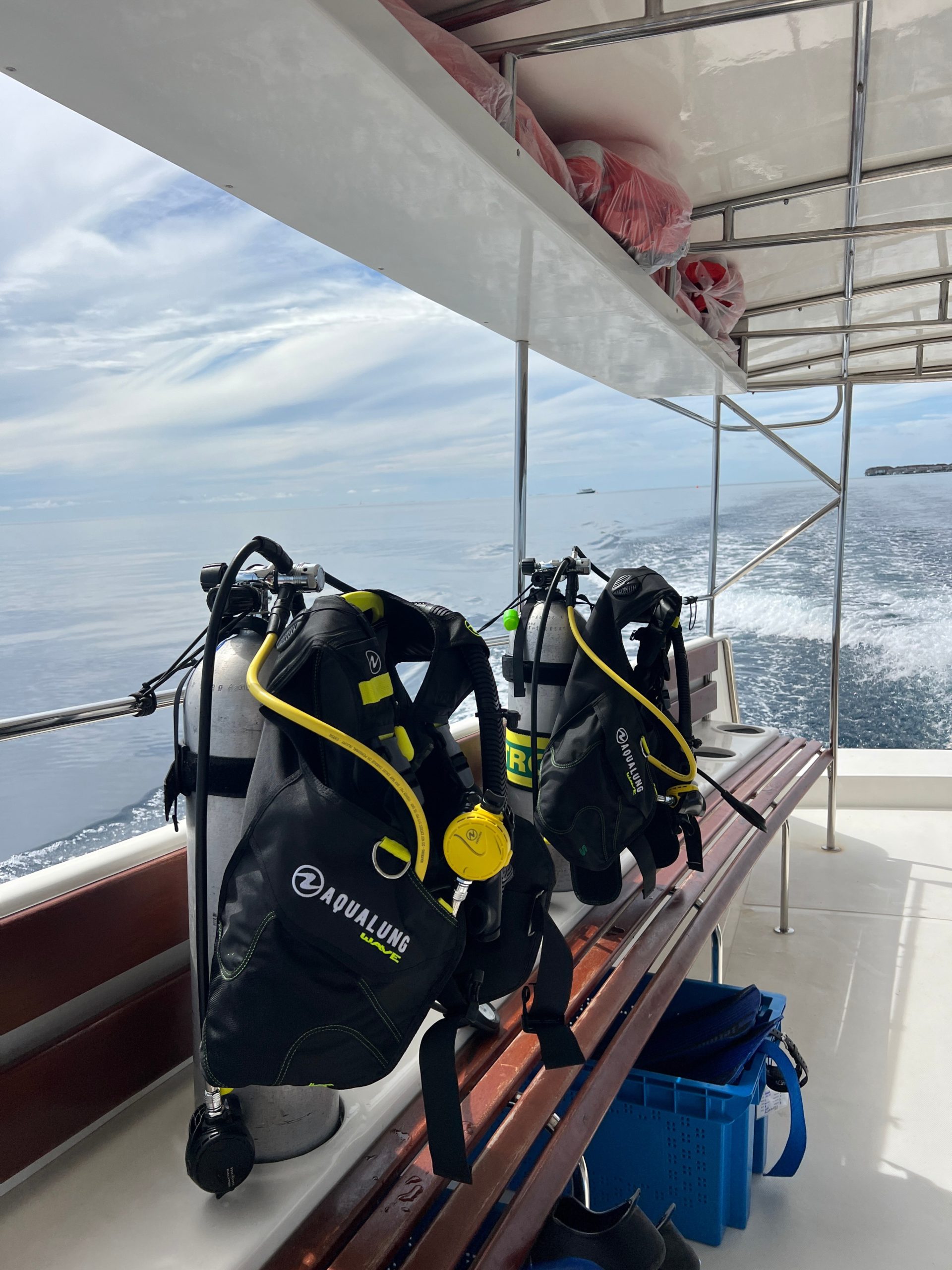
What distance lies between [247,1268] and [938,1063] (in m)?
2.04

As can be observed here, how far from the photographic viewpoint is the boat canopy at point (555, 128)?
32.3 inches

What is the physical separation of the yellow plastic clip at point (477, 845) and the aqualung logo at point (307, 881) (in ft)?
0.42

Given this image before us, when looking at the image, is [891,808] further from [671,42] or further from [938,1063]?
[671,42]

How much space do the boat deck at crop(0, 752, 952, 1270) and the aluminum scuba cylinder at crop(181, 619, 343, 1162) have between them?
3 centimetres

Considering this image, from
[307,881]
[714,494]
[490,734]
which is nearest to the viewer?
[307,881]

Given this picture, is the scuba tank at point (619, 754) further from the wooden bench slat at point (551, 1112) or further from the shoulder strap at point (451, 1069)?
the shoulder strap at point (451, 1069)

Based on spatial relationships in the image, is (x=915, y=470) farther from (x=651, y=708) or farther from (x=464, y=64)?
(x=464, y=64)

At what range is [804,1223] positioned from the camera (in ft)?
5.30

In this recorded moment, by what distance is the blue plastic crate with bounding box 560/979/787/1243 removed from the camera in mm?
1465

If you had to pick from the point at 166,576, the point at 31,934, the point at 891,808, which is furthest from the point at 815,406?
the point at 31,934

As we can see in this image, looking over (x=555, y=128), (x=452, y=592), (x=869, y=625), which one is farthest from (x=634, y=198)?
(x=869, y=625)

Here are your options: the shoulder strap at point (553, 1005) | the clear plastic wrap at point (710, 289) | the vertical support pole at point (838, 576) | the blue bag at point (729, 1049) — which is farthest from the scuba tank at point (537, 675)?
the vertical support pole at point (838, 576)

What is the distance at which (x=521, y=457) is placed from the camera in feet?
7.06

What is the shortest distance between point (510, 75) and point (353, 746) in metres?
1.14
